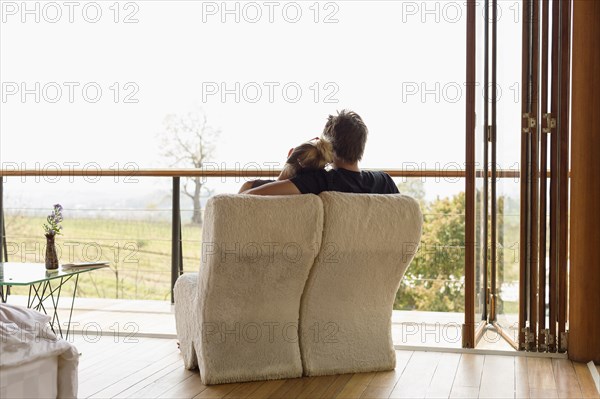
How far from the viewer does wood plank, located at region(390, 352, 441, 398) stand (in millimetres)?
2742

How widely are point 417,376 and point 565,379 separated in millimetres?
553

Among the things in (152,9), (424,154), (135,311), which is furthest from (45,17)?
(135,311)

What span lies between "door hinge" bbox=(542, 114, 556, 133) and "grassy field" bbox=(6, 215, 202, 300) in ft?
9.68

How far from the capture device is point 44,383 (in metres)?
2.21

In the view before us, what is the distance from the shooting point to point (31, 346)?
2.15 m

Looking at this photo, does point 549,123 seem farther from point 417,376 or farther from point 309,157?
point 417,376

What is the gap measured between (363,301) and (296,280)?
0.31 metres

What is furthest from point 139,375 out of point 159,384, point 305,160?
point 305,160

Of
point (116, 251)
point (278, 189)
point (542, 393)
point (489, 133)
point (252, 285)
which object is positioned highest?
point (489, 133)

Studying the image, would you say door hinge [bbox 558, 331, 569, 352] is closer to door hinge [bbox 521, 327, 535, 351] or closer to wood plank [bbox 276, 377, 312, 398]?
door hinge [bbox 521, 327, 535, 351]

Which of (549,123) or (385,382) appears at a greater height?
(549,123)

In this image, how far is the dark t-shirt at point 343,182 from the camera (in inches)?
113

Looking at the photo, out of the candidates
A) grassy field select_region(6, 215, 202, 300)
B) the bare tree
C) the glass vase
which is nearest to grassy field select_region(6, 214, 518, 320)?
grassy field select_region(6, 215, 202, 300)

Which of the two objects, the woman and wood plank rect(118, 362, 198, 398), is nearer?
wood plank rect(118, 362, 198, 398)
